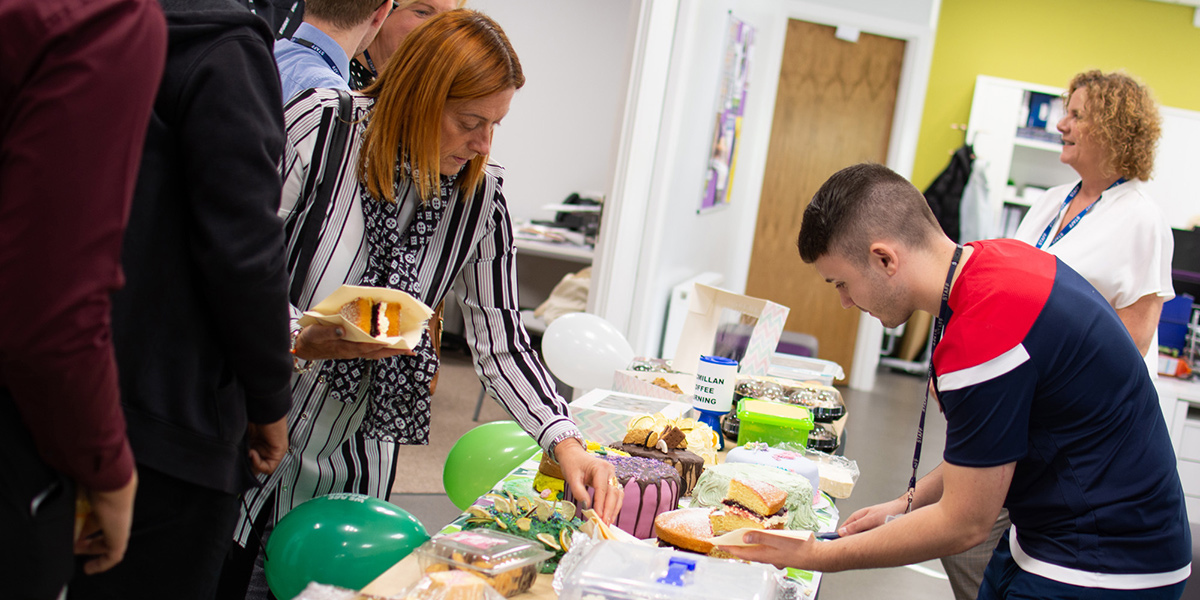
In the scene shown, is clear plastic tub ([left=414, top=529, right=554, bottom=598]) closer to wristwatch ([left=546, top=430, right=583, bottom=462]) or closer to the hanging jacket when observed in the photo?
wristwatch ([left=546, top=430, right=583, bottom=462])

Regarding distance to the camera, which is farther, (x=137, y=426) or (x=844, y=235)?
(x=844, y=235)

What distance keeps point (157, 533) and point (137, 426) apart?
0.49 ft

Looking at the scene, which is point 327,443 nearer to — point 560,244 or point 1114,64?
point 560,244

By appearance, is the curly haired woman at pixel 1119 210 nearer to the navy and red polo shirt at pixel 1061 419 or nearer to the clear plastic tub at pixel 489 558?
the navy and red polo shirt at pixel 1061 419

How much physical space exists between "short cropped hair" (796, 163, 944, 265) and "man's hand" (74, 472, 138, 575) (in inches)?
42.7

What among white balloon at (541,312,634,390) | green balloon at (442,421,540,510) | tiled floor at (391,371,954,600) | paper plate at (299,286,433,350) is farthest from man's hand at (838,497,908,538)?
tiled floor at (391,371,954,600)

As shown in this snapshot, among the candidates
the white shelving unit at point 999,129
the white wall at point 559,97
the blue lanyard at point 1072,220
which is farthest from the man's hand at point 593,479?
the white shelving unit at point 999,129

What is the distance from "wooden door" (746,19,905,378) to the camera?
6.82 m

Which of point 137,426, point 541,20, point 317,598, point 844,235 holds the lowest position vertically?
point 317,598

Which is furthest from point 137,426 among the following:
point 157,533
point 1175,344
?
point 1175,344

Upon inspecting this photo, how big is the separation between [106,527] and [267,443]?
0.96 feet

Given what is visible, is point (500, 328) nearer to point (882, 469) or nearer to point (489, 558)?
point (489, 558)

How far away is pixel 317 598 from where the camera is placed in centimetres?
113

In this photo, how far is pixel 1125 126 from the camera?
8.69ft
